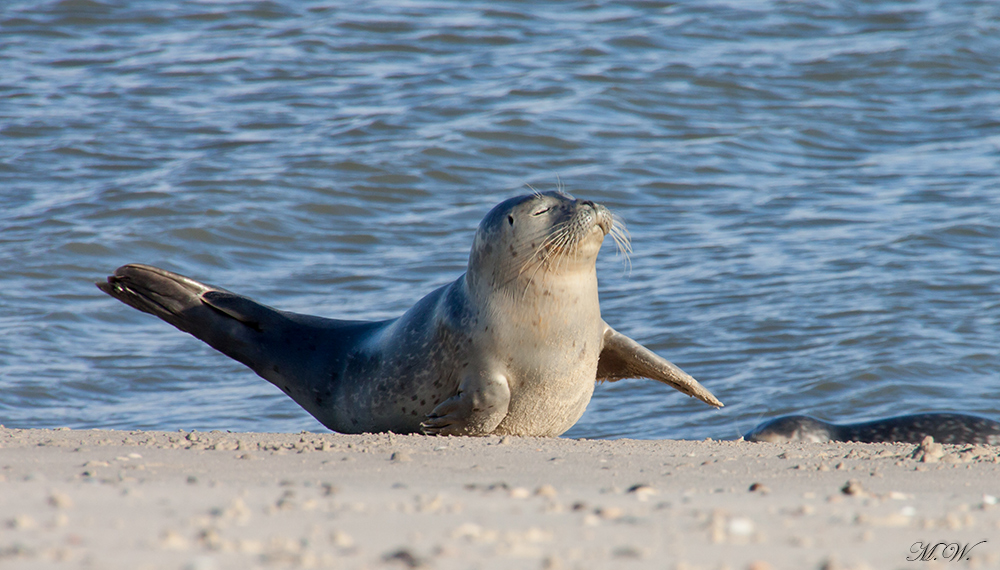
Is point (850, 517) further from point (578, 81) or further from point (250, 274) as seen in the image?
point (578, 81)

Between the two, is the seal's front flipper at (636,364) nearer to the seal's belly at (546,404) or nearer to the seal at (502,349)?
the seal at (502,349)

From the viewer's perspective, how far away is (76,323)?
27.8 ft

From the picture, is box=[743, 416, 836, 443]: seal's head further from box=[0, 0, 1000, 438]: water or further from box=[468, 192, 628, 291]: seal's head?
box=[468, 192, 628, 291]: seal's head

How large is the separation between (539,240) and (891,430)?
2588 mm

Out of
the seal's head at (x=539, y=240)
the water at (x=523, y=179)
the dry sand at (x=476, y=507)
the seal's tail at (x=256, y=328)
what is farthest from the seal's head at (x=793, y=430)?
the seal's tail at (x=256, y=328)

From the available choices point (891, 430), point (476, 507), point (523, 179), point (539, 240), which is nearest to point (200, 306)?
point (539, 240)

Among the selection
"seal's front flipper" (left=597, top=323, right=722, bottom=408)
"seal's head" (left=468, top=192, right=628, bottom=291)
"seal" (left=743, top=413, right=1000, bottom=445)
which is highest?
"seal's head" (left=468, top=192, right=628, bottom=291)

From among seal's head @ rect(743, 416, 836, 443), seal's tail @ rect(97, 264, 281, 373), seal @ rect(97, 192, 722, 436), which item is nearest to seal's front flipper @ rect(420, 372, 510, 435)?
seal @ rect(97, 192, 722, 436)

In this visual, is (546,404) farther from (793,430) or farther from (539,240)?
(793,430)

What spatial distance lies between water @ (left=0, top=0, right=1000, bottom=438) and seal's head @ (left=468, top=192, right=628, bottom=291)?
2.04m

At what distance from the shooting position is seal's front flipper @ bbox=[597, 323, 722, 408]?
5.38 metres

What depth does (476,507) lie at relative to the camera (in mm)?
2520

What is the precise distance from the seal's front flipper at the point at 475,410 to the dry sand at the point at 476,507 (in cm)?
Result: 83

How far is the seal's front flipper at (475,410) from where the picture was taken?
479 centimetres
